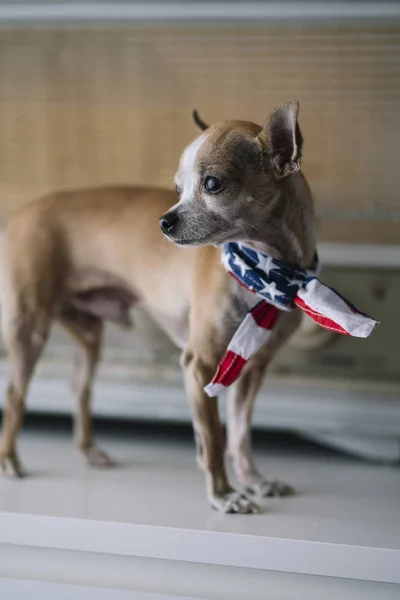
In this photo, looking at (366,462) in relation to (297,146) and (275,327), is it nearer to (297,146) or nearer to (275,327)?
(275,327)

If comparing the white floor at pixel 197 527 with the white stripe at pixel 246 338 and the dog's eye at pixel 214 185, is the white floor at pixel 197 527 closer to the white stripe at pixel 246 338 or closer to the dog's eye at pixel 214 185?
the white stripe at pixel 246 338

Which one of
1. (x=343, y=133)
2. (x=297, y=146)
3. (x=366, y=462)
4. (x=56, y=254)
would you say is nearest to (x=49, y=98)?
(x=56, y=254)

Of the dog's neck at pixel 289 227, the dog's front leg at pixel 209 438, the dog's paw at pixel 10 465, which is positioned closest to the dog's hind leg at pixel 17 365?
the dog's paw at pixel 10 465

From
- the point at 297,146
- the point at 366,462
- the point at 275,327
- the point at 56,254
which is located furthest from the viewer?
the point at 366,462

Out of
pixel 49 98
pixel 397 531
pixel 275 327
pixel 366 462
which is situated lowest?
pixel 366 462

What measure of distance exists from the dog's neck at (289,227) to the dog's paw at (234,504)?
0.26m

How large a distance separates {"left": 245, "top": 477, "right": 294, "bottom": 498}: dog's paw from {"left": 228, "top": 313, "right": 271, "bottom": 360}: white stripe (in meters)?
0.20

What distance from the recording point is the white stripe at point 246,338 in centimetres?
83

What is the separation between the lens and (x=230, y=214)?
751 mm

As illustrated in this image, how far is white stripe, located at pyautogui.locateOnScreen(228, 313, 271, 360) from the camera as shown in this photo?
0.83m

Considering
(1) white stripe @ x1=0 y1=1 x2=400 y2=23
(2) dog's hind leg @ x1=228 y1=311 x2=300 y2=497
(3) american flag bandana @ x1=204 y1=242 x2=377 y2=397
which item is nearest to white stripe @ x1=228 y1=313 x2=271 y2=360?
(3) american flag bandana @ x1=204 y1=242 x2=377 y2=397

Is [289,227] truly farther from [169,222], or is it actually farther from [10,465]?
[10,465]

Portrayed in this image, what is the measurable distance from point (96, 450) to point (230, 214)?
1.54ft

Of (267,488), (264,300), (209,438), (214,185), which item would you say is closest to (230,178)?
(214,185)
